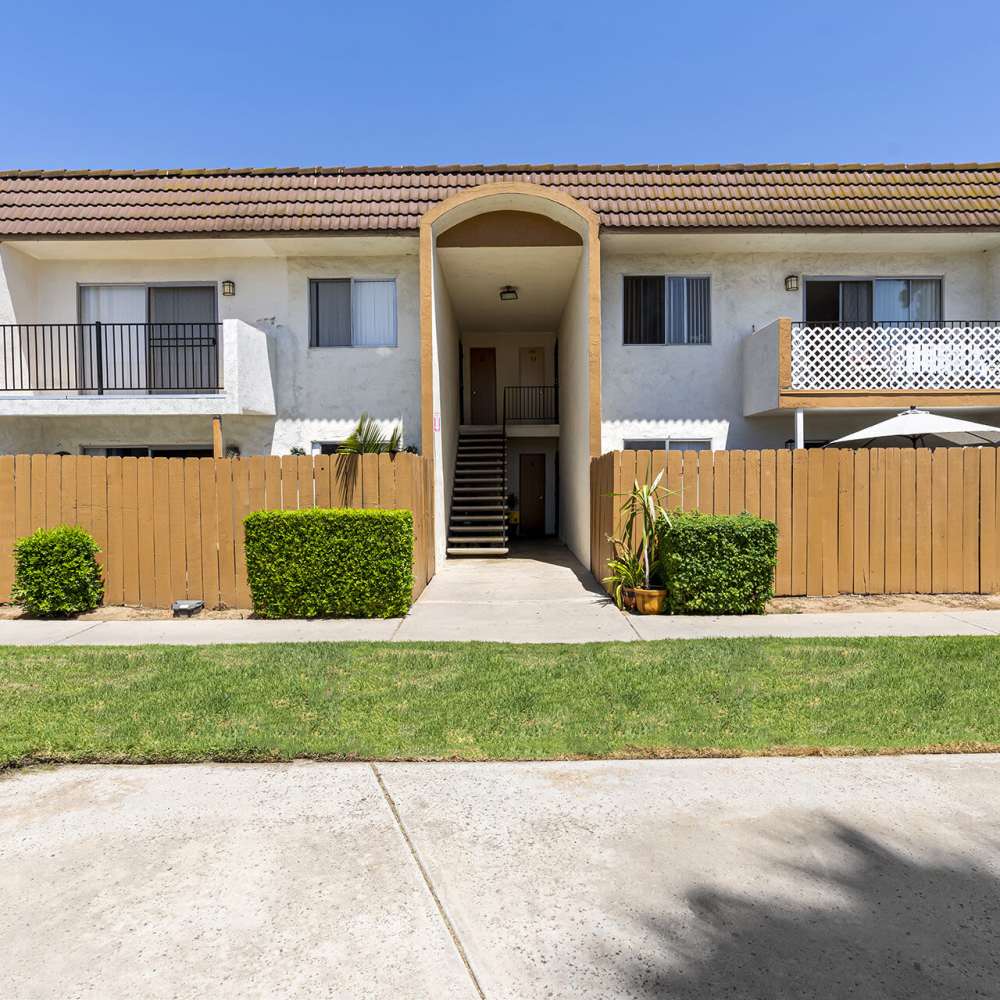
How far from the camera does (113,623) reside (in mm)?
9016

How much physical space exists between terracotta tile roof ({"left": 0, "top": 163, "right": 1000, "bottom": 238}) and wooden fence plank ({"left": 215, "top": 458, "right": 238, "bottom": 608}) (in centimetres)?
571

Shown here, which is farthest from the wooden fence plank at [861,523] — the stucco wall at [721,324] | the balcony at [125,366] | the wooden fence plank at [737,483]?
the balcony at [125,366]

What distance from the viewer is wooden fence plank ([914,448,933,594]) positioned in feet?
33.5

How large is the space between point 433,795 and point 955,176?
16.0m

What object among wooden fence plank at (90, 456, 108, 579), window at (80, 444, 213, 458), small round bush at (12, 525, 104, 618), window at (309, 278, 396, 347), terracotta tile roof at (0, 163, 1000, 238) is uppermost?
terracotta tile roof at (0, 163, 1000, 238)

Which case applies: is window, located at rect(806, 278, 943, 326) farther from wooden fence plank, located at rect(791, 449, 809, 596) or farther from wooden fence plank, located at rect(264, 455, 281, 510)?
wooden fence plank, located at rect(264, 455, 281, 510)

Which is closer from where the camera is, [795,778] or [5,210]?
[795,778]

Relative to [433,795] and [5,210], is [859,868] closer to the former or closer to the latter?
[433,795]

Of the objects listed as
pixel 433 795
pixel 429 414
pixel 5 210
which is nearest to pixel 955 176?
pixel 429 414

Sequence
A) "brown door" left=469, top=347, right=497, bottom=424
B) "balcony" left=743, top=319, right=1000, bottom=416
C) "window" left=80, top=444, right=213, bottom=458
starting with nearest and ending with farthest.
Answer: "balcony" left=743, top=319, right=1000, bottom=416
"window" left=80, top=444, right=213, bottom=458
"brown door" left=469, top=347, right=497, bottom=424

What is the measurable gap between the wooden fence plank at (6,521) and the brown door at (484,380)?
13.9 metres

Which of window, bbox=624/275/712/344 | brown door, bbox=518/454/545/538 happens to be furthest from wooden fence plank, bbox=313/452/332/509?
brown door, bbox=518/454/545/538

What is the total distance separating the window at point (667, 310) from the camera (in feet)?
49.0

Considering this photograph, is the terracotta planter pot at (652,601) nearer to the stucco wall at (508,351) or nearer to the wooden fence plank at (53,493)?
the wooden fence plank at (53,493)
